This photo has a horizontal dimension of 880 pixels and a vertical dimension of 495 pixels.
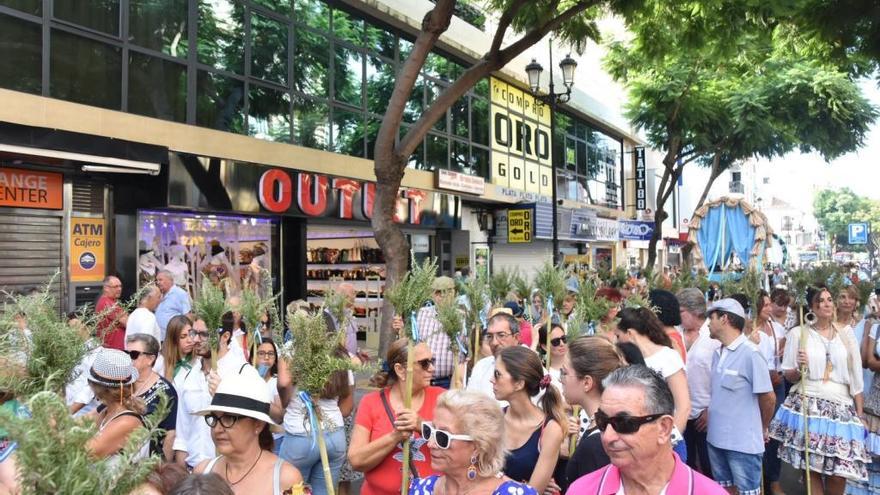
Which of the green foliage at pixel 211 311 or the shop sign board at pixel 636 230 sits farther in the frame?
the shop sign board at pixel 636 230

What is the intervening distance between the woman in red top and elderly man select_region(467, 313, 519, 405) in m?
0.97

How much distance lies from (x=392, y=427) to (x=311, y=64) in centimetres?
1181

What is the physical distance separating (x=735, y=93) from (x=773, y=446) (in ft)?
57.1

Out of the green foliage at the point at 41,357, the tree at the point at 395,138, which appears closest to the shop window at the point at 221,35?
the tree at the point at 395,138

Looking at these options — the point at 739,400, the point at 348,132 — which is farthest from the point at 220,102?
the point at 739,400

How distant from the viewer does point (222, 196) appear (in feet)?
38.0

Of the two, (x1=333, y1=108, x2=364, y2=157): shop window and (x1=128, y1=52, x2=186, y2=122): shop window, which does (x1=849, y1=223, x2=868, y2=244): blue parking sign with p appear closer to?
(x1=333, y1=108, x2=364, y2=157): shop window

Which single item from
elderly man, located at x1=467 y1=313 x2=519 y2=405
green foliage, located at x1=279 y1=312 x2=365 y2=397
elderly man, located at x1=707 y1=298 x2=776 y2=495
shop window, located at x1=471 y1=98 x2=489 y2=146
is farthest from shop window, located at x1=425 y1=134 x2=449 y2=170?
green foliage, located at x1=279 y1=312 x2=365 y2=397

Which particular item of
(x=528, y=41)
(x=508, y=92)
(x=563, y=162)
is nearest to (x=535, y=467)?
(x=528, y=41)

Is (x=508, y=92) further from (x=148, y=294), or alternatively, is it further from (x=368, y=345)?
(x=148, y=294)

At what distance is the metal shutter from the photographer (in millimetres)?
9234

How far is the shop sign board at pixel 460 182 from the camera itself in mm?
17672

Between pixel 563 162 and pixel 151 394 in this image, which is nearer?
pixel 151 394

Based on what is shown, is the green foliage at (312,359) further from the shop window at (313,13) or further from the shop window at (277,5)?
the shop window at (313,13)
